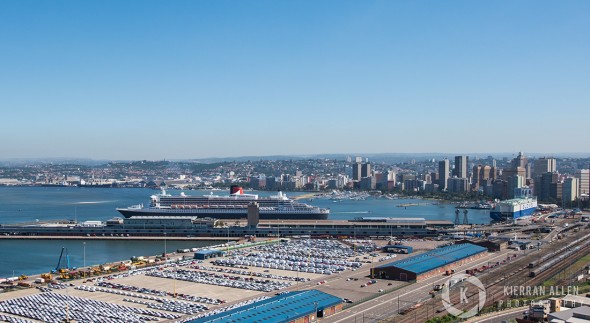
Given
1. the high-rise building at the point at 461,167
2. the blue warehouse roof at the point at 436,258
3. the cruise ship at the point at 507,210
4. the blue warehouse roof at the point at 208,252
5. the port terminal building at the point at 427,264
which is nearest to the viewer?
the port terminal building at the point at 427,264

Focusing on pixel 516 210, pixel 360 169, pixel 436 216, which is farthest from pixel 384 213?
pixel 360 169

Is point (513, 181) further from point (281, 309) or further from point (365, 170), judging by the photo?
point (281, 309)

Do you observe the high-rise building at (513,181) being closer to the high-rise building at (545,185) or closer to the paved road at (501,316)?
the high-rise building at (545,185)

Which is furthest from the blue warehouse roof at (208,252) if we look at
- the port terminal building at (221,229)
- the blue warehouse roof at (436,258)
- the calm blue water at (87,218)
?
the port terminal building at (221,229)

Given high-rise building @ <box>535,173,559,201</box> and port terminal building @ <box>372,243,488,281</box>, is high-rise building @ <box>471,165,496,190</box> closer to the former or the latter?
high-rise building @ <box>535,173,559,201</box>

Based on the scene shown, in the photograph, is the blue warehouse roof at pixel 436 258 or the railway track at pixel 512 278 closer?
the railway track at pixel 512 278

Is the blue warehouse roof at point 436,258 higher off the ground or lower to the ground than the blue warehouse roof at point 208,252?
higher

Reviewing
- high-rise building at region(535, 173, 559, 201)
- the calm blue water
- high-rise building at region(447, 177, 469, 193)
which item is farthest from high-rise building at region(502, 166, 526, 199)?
the calm blue water

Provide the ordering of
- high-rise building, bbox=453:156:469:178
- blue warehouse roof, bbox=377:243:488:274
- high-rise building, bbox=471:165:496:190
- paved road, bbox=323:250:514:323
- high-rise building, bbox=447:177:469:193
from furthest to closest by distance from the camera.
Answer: high-rise building, bbox=453:156:469:178
high-rise building, bbox=471:165:496:190
high-rise building, bbox=447:177:469:193
blue warehouse roof, bbox=377:243:488:274
paved road, bbox=323:250:514:323
